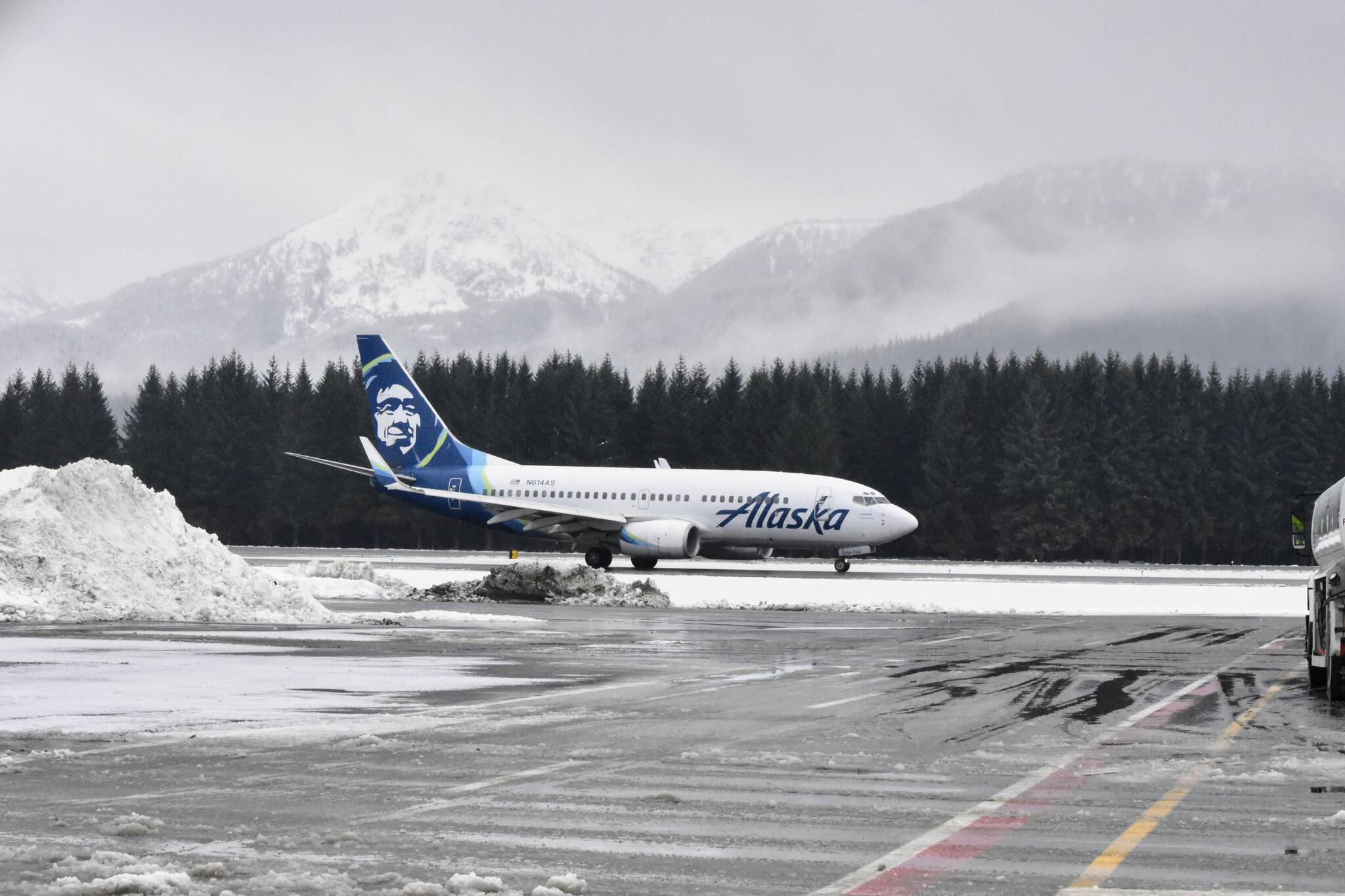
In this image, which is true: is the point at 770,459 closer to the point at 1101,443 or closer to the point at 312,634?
the point at 1101,443

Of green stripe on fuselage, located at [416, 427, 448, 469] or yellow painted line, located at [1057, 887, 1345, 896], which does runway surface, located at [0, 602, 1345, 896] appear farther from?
green stripe on fuselage, located at [416, 427, 448, 469]

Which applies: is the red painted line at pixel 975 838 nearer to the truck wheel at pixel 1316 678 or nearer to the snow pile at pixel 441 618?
the truck wheel at pixel 1316 678

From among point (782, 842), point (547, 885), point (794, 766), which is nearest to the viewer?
point (547, 885)

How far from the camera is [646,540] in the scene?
54000 mm

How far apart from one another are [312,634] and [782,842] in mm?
17260

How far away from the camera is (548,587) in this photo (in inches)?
1549

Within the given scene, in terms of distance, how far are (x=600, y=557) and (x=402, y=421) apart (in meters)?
10.4

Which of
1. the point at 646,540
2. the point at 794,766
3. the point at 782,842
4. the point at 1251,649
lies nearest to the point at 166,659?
the point at 794,766

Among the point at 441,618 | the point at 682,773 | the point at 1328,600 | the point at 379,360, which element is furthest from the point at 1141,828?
the point at 379,360

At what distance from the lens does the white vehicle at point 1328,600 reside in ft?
52.0

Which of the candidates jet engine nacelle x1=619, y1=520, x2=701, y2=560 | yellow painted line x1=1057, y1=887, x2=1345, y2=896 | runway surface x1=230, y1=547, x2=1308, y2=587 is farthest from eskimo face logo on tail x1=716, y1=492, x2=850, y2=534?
yellow painted line x1=1057, y1=887, x2=1345, y2=896

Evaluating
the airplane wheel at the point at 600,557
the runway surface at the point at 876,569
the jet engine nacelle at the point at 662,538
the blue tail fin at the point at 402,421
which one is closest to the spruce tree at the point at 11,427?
the runway surface at the point at 876,569

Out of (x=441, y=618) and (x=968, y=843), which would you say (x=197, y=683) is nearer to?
(x=968, y=843)

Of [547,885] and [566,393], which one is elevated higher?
[566,393]
